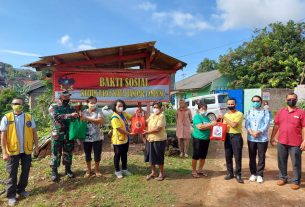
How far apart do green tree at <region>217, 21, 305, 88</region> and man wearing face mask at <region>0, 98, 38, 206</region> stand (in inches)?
775

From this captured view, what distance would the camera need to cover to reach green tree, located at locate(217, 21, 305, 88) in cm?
2069

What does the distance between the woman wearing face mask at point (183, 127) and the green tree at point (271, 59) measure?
1546cm

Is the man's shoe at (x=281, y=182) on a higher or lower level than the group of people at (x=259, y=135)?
lower

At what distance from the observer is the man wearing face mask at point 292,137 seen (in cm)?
484

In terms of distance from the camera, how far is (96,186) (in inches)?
204

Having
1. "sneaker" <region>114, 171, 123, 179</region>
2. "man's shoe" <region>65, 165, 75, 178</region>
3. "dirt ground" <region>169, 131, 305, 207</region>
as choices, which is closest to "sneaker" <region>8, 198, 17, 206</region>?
"man's shoe" <region>65, 165, 75, 178</region>

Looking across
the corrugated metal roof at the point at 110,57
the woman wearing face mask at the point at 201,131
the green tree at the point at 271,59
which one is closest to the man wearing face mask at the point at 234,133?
the woman wearing face mask at the point at 201,131

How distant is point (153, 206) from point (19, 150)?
243 centimetres

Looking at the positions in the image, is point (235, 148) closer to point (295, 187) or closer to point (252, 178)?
point (252, 178)

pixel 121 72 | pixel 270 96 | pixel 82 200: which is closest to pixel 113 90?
pixel 121 72

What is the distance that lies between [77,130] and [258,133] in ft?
11.4

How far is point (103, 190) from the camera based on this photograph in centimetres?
495

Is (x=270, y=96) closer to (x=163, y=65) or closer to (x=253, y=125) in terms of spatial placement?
(x=163, y=65)

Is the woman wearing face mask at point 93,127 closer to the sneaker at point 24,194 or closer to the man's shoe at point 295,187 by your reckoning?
the sneaker at point 24,194
